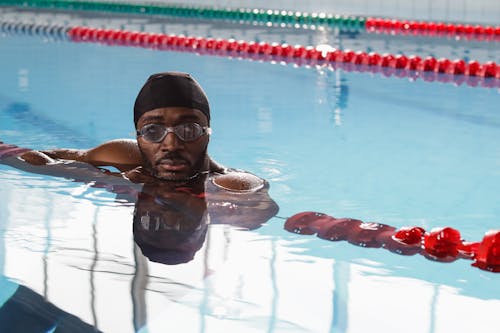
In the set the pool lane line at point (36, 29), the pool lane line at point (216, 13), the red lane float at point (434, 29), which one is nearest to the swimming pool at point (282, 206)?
the pool lane line at point (36, 29)

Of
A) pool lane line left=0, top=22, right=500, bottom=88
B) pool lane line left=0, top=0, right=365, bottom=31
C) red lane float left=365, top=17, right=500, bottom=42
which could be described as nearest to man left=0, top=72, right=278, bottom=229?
pool lane line left=0, top=22, right=500, bottom=88

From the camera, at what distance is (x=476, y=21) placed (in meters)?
14.7

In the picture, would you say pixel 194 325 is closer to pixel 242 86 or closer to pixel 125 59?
pixel 242 86

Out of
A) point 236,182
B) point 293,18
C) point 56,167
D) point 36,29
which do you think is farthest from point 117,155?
point 293,18

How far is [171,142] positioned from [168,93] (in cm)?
23

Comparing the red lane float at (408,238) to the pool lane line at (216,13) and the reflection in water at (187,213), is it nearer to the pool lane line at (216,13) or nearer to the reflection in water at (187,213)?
the reflection in water at (187,213)

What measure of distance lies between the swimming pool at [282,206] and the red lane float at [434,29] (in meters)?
4.11

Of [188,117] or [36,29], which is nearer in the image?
[188,117]

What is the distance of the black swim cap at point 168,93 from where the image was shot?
4055 mm

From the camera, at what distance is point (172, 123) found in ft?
13.3

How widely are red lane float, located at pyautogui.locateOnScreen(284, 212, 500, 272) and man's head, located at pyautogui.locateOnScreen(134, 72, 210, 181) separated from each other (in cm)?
59

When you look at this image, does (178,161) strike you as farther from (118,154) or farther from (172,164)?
(118,154)

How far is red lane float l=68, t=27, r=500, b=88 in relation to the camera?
9.35 meters

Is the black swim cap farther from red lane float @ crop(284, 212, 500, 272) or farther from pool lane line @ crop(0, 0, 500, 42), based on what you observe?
pool lane line @ crop(0, 0, 500, 42)
